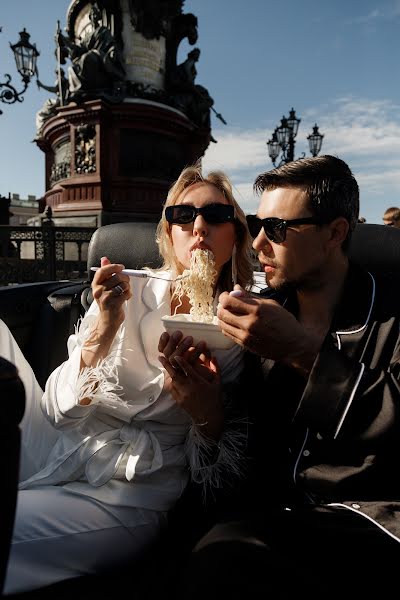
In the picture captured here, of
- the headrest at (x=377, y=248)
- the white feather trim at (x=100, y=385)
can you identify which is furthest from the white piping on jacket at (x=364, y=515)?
the headrest at (x=377, y=248)

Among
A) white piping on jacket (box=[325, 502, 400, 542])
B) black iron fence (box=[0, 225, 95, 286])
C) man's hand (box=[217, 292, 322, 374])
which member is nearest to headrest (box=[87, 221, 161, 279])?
man's hand (box=[217, 292, 322, 374])

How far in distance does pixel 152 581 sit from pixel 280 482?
62 centimetres

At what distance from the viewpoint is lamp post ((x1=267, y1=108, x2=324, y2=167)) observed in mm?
11278

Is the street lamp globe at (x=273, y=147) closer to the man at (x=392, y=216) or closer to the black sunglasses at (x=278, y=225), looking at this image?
the man at (x=392, y=216)

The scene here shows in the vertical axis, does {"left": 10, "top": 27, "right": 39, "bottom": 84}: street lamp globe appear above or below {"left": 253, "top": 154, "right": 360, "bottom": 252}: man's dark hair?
above

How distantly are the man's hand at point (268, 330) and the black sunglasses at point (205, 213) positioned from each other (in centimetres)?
60

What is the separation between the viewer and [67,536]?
151 cm

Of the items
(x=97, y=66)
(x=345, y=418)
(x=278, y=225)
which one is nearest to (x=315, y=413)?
(x=345, y=418)

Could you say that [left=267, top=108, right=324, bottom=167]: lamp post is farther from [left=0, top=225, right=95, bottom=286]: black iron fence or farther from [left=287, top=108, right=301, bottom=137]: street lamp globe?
[left=0, top=225, right=95, bottom=286]: black iron fence

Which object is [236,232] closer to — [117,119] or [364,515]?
[364,515]

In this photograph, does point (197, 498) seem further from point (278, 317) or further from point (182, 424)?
point (278, 317)

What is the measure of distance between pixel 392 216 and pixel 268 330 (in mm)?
5835

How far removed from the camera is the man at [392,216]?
630 cm

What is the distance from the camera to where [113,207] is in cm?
1443
